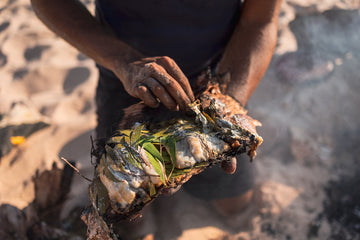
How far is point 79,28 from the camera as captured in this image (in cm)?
150

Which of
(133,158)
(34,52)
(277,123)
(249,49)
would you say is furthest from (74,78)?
(277,123)

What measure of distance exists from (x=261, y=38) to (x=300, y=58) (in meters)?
1.70

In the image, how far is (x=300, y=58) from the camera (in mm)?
2998

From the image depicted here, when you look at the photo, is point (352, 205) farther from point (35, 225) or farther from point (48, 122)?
point (48, 122)

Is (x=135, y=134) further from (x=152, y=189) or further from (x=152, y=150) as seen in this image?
(x=152, y=189)

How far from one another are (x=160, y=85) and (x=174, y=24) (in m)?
0.58

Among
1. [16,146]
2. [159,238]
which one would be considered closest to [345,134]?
[159,238]

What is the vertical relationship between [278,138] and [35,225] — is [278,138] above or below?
above

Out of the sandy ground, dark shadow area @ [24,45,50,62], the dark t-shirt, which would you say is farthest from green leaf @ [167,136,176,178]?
dark shadow area @ [24,45,50,62]

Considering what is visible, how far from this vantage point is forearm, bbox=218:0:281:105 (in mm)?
1504

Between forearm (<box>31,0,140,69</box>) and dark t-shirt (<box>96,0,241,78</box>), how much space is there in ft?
0.40

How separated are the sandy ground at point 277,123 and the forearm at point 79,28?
1099 millimetres

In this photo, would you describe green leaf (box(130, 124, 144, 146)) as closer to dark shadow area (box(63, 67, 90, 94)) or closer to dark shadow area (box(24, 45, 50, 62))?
dark shadow area (box(63, 67, 90, 94))

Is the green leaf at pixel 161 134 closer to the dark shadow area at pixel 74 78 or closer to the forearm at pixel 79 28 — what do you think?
the forearm at pixel 79 28
